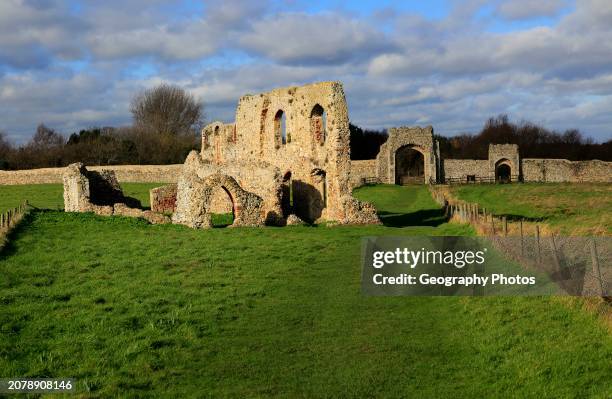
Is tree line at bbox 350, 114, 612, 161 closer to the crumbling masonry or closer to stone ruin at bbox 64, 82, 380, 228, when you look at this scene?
the crumbling masonry

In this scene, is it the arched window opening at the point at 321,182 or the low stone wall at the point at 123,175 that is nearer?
the arched window opening at the point at 321,182

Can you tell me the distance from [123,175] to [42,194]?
36.1 feet

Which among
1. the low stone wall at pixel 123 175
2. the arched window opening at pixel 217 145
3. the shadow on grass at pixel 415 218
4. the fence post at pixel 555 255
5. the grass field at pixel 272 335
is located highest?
the arched window opening at pixel 217 145

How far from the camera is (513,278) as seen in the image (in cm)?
1178

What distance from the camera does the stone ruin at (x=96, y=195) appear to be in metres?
26.7

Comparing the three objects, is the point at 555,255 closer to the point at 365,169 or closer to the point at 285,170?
the point at 285,170

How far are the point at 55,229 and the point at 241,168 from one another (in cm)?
775

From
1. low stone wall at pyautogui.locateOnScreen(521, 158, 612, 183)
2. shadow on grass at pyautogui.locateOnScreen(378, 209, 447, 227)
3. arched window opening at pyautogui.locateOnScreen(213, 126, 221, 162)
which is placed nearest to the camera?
shadow on grass at pyautogui.locateOnScreen(378, 209, 447, 227)

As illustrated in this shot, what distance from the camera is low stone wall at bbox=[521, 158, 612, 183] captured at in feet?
167

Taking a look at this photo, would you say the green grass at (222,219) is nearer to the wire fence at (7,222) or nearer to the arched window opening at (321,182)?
the arched window opening at (321,182)

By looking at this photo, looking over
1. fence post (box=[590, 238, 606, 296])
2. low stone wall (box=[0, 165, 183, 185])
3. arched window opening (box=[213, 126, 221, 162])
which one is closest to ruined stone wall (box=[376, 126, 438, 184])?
arched window opening (box=[213, 126, 221, 162])

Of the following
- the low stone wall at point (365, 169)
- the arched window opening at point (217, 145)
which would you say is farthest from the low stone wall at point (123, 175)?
the arched window opening at point (217, 145)

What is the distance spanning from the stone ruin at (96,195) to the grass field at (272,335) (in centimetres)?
1044

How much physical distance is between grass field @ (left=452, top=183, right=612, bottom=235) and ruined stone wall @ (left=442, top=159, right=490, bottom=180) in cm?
1071
